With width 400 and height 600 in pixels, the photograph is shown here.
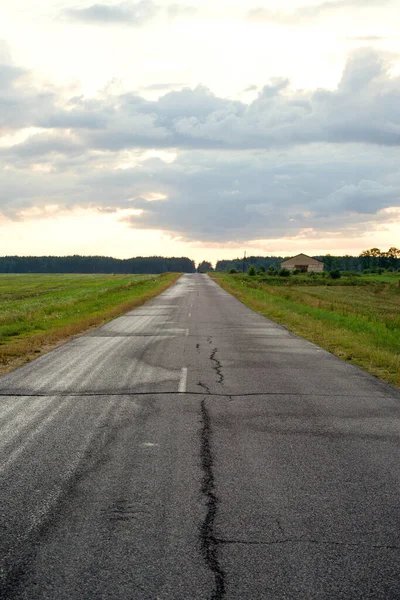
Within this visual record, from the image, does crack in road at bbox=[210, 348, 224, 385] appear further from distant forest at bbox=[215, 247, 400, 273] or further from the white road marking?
distant forest at bbox=[215, 247, 400, 273]

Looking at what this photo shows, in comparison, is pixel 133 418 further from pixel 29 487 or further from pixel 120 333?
pixel 120 333

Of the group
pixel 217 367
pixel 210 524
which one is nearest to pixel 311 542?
pixel 210 524

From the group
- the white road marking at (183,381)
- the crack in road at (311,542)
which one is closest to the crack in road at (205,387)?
the white road marking at (183,381)

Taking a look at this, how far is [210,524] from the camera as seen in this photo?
454 centimetres

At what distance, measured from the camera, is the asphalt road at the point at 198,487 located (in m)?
3.78

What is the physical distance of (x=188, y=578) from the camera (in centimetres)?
374

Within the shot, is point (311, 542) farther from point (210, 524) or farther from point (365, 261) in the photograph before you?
point (365, 261)

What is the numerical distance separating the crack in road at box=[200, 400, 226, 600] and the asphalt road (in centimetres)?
1

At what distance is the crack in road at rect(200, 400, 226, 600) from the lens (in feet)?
12.1

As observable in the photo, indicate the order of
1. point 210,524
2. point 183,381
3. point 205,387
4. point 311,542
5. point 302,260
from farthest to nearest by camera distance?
point 302,260, point 183,381, point 205,387, point 210,524, point 311,542

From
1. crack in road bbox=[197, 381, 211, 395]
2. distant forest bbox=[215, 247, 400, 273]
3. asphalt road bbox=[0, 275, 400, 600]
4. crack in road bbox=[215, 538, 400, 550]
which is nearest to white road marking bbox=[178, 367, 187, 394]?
asphalt road bbox=[0, 275, 400, 600]

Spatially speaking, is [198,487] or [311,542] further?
[198,487]

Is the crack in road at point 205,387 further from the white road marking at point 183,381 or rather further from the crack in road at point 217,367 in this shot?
the crack in road at point 217,367

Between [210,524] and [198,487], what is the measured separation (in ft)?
2.58
